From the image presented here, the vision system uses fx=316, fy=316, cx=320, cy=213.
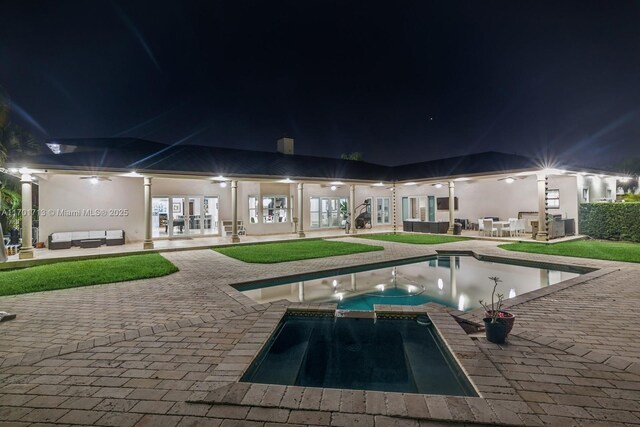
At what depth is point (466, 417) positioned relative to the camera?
2.15 meters

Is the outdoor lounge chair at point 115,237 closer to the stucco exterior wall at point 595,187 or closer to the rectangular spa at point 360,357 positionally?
the rectangular spa at point 360,357

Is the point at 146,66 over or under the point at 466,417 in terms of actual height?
over

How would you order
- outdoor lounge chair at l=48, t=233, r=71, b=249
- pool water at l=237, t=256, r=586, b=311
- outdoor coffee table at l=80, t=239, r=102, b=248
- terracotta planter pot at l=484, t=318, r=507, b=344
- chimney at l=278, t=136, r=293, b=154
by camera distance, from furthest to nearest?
chimney at l=278, t=136, r=293, b=154 → outdoor coffee table at l=80, t=239, r=102, b=248 → outdoor lounge chair at l=48, t=233, r=71, b=249 → pool water at l=237, t=256, r=586, b=311 → terracotta planter pot at l=484, t=318, r=507, b=344

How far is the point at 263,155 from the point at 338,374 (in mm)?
14716

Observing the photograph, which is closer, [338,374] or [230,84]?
[338,374]

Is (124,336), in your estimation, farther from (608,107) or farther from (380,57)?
(608,107)

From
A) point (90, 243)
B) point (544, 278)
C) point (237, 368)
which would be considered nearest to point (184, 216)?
point (90, 243)

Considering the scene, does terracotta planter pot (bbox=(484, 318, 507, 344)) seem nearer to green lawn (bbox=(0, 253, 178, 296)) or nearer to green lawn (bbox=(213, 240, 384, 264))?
green lawn (bbox=(213, 240, 384, 264))

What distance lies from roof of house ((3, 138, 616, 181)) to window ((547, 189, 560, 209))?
7.52 ft

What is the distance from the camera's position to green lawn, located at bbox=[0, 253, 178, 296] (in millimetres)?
6136

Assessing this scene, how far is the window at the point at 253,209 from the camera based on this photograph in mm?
16000

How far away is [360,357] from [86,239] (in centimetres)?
1236

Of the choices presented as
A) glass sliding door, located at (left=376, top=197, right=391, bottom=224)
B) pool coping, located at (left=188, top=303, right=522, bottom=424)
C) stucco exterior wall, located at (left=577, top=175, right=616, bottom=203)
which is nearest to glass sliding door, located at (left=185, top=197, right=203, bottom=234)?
glass sliding door, located at (left=376, top=197, right=391, bottom=224)

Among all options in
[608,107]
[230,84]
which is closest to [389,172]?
[230,84]
